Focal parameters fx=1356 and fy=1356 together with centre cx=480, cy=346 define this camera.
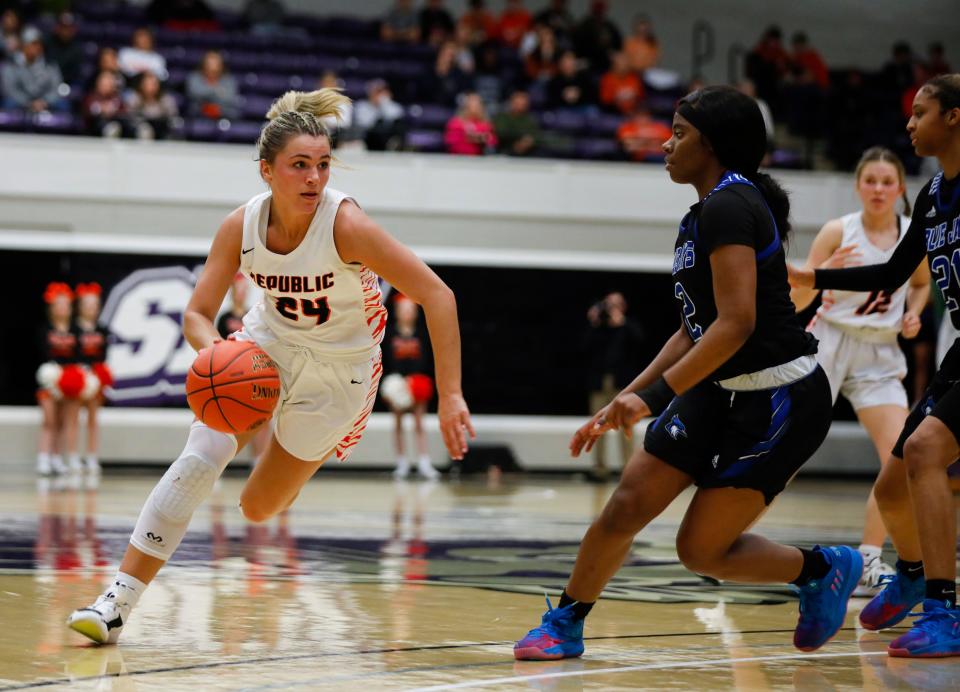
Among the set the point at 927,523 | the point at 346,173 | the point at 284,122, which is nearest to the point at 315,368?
the point at 284,122

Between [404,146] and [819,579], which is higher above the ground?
[404,146]

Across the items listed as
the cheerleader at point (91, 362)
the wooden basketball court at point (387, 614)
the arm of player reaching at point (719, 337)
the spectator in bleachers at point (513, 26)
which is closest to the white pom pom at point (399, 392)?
the cheerleader at point (91, 362)

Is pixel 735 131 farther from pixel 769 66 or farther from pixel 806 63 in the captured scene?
pixel 806 63

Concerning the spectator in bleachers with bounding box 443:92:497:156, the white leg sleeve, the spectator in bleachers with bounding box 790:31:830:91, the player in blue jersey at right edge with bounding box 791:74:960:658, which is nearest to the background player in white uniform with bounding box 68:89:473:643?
the white leg sleeve

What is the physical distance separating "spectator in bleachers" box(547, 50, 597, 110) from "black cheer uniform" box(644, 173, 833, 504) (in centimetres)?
1337

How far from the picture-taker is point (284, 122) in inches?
175

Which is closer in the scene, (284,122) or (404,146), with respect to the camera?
(284,122)

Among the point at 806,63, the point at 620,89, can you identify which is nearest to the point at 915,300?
the point at 620,89

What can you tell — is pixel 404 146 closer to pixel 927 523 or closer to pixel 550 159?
pixel 550 159

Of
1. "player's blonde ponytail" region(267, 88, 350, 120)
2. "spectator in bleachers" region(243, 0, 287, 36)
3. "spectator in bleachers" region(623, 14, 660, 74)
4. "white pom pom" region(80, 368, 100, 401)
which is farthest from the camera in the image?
"spectator in bleachers" region(623, 14, 660, 74)

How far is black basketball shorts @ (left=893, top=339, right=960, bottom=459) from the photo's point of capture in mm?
4445

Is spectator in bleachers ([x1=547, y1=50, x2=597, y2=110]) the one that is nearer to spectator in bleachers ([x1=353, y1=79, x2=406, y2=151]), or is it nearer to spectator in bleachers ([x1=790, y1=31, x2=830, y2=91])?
spectator in bleachers ([x1=353, y1=79, x2=406, y2=151])

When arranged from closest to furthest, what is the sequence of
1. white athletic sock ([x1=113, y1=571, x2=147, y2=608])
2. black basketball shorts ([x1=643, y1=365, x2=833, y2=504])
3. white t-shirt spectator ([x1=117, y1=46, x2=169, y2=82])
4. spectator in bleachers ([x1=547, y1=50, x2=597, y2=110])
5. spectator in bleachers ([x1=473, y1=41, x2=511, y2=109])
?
1. black basketball shorts ([x1=643, y1=365, x2=833, y2=504])
2. white athletic sock ([x1=113, y1=571, x2=147, y2=608])
3. white t-shirt spectator ([x1=117, y1=46, x2=169, y2=82])
4. spectator in bleachers ([x1=473, y1=41, x2=511, y2=109])
5. spectator in bleachers ([x1=547, y1=50, x2=597, y2=110])

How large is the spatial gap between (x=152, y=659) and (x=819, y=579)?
81.5 inches
